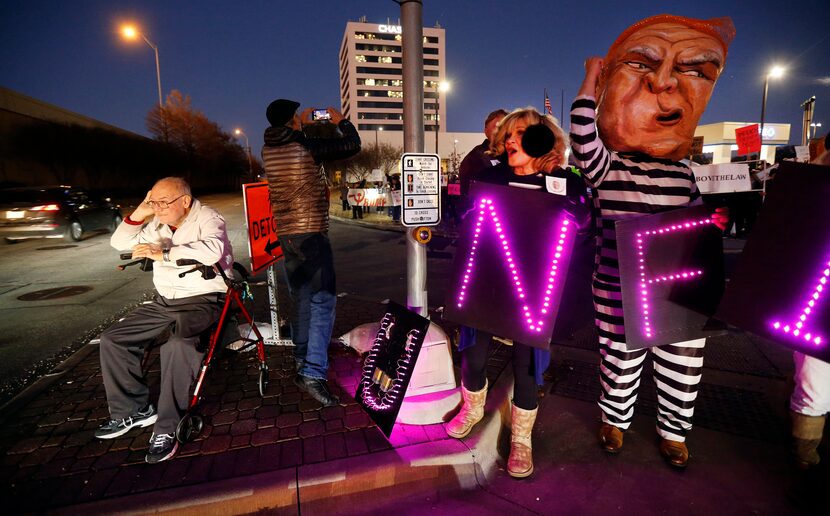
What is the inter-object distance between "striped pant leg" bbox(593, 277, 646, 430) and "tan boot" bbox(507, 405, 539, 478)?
540 millimetres

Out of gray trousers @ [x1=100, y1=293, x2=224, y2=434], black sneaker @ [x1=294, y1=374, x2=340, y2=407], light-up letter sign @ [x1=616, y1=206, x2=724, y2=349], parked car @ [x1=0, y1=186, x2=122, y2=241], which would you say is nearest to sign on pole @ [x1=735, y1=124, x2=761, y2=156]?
light-up letter sign @ [x1=616, y1=206, x2=724, y2=349]

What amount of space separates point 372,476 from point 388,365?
685 millimetres

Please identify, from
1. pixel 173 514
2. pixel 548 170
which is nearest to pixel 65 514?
pixel 173 514

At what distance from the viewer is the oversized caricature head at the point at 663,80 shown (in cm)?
252

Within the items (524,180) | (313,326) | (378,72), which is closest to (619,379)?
(524,180)

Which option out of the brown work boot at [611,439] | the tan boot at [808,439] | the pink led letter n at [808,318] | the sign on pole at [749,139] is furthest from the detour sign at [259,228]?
the sign on pole at [749,139]

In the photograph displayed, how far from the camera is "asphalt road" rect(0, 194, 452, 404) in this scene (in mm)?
4918

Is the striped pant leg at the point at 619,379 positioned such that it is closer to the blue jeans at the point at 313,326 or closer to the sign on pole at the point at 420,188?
the sign on pole at the point at 420,188

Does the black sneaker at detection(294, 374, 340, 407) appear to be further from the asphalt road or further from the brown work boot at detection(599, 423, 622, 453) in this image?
the asphalt road

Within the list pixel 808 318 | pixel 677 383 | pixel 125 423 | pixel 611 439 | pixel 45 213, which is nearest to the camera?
pixel 808 318

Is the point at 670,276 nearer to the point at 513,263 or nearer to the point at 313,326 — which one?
the point at 513,263

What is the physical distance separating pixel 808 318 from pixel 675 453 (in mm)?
1395

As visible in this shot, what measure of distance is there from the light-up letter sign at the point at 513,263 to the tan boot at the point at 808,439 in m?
1.82

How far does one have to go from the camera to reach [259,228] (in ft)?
13.3
